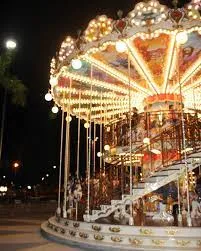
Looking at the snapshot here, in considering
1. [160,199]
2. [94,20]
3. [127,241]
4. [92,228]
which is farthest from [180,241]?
[94,20]

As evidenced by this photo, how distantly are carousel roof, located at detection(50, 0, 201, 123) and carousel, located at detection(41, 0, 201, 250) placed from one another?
29 millimetres

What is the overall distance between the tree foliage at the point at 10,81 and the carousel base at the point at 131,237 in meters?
6.75

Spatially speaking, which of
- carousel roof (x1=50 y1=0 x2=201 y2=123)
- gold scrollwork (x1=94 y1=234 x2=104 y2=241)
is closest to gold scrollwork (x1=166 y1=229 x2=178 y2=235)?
gold scrollwork (x1=94 y1=234 x2=104 y2=241)

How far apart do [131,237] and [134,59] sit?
651 cm

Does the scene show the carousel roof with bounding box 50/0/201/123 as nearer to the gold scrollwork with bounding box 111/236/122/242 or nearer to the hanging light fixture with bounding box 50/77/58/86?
the hanging light fixture with bounding box 50/77/58/86

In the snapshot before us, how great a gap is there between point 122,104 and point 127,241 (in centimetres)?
1092

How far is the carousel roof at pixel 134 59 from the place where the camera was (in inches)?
384

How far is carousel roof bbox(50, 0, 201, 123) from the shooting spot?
9.77m

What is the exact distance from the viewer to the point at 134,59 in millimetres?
12453

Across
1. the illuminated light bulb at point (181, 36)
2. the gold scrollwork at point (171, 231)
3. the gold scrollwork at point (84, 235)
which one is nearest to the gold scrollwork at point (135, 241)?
the gold scrollwork at point (171, 231)

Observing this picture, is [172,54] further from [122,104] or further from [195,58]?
[122,104]

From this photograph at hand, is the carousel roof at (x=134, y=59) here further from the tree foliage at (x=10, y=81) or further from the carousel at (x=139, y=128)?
the tree foliage at (x=10, y=81)

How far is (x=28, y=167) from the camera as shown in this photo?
55219 mm

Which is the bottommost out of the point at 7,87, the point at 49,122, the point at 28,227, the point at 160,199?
the point at 28,227
